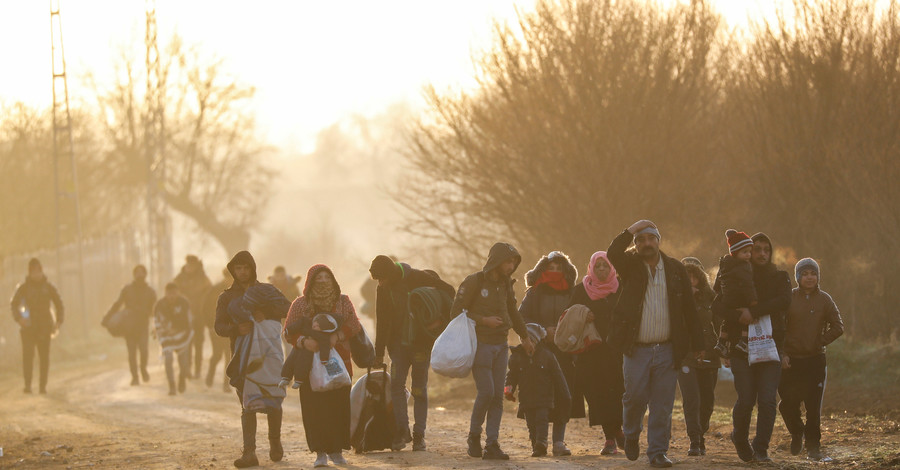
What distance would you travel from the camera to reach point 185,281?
75.6 ft

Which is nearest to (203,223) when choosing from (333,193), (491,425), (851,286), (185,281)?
(185,281)

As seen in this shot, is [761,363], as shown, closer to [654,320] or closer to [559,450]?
[654,320]

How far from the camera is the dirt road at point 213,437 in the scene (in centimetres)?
1143

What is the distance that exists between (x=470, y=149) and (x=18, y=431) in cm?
988

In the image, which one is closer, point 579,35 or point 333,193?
point 579,35

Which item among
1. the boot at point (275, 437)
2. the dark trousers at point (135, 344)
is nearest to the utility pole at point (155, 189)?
the dark trousers at point (135, 344)

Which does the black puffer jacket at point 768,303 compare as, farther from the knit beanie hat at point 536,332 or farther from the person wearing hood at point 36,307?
the person wearing hood at point 36,307

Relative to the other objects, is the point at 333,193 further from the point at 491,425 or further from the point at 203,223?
the point at 491,425

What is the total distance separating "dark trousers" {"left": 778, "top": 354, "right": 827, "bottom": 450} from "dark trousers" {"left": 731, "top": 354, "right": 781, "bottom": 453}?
1.67ft

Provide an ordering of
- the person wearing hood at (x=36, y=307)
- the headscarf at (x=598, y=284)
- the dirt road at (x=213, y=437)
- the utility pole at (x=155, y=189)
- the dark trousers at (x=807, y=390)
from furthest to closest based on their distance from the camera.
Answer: the utility pole at (x=155, y=189) < the person wearing hood at (x=36, y=307) < the headscarf at (x=598, y=284) < the dirt road at (x=213, y=437) < the dark trousers at (x=807, y=390)

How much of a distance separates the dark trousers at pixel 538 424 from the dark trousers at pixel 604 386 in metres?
0.43

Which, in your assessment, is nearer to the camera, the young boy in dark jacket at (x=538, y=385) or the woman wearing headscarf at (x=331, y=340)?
the woman wearing headscarf at (x=331, y=340)

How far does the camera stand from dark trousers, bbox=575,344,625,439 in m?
12.0

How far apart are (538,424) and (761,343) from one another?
87.5 inches
